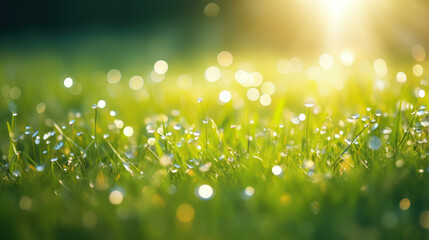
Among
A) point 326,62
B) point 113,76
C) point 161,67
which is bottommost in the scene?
point 113,76

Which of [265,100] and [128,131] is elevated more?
[265,100]

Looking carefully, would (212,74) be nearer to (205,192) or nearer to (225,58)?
(225,58)

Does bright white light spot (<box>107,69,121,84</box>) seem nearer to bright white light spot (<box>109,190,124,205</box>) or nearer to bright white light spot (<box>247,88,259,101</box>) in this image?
bright white light spot (<box>247,88,259,101</box>)

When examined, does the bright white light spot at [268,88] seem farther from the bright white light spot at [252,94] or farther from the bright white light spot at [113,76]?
the bright white light spot at [113,76]

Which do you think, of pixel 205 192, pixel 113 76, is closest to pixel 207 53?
→ pixel 113 76

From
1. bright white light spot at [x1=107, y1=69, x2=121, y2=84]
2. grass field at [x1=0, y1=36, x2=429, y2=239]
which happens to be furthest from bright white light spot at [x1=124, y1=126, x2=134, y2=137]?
bright white light spot at [x1=107, y1=69, x2=121, y2=84]

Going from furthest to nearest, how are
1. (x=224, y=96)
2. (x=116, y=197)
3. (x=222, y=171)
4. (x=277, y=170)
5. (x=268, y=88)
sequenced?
1. (x=268, y=88)
2. (x=224, y=96)
3. (x=222, y=171)
4. (x=277, y=170)
5. (x=116, y=197)
